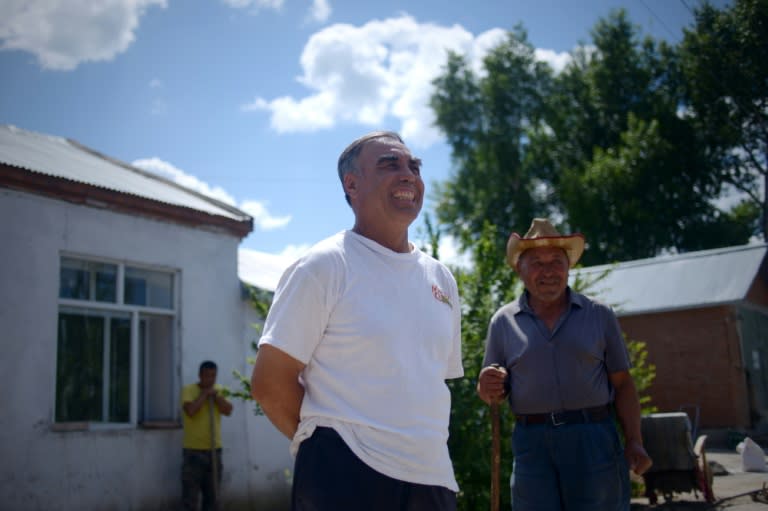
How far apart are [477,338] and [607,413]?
11.4ft

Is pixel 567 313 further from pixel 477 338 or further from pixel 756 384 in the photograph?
pixel 756 384

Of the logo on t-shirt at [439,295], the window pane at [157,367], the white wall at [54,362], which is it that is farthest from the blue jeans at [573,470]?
the window pane at [157,367]

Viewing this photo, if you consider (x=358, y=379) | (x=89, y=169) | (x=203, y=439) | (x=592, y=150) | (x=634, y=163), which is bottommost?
(x=203, y=439)

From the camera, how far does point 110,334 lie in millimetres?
8375

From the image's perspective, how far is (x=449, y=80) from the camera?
34.5 meters

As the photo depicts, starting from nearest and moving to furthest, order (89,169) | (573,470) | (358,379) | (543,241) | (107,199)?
1. (358,379)
2. (573,470)
3. (543,241)
4. (107,199)
5. (89,169)

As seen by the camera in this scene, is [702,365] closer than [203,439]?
No

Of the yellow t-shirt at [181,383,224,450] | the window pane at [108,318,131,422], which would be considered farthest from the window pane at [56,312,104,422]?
the yellow t-shirt at [181,383,224,450]

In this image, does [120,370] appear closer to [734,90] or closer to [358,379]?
[358,379]

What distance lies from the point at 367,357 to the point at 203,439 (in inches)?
269

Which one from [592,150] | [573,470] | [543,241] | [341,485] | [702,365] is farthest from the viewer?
[592,150]

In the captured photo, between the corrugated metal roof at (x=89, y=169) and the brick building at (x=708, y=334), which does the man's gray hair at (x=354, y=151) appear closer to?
the corrugated metal roof at (x=89, y=169)

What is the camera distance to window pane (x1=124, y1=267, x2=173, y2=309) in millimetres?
8609

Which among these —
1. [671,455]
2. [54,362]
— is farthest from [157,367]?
[671,455]
